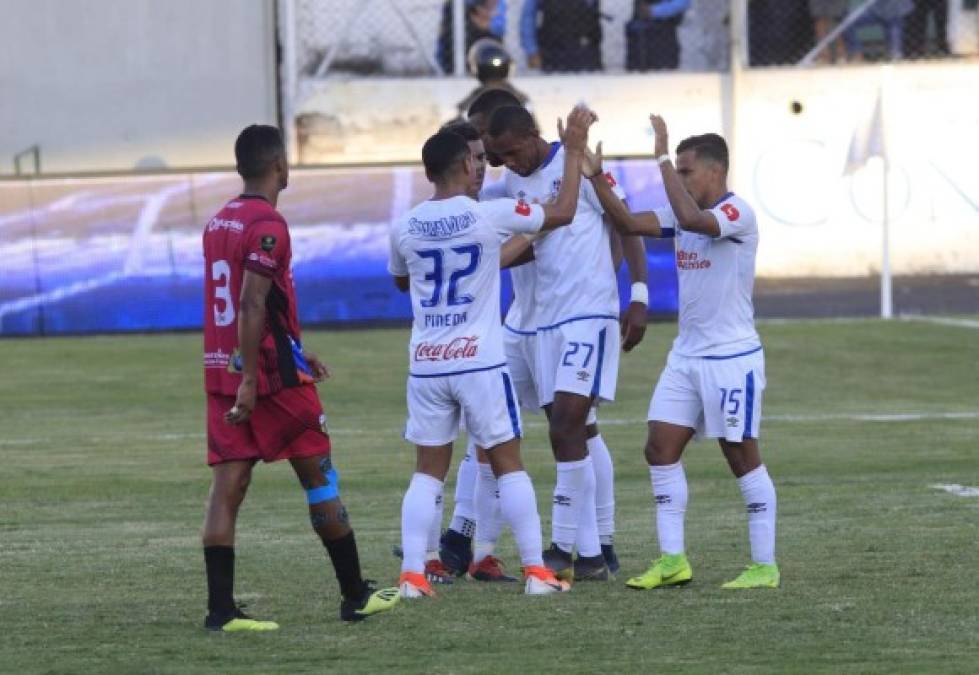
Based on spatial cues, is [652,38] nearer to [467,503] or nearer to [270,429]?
[467,503]

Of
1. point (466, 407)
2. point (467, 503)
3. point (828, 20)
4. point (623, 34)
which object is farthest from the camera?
point (623, 34)

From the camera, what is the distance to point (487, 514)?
9.52m

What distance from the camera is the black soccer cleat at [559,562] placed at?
29.9ft

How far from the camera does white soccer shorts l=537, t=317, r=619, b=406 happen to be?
→ 922 cm

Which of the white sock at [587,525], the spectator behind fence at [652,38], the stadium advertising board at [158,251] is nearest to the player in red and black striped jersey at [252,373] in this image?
the white sock at [587,525]

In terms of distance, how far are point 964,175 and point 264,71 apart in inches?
394

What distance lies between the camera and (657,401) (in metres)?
9.02

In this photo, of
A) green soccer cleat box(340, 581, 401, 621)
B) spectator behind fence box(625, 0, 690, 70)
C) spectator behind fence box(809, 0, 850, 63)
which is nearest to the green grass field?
green soccer cleat box(340, 581, 401, 621)

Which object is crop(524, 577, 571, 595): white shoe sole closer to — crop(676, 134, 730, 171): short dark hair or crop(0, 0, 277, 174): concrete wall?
crop(676, 134, 730, 171): short dark hair

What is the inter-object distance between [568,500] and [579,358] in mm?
629

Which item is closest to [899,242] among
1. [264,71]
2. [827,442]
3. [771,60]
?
[771,60]

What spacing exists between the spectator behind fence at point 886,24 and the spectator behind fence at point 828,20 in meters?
0.19

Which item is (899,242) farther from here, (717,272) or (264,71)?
(717,272)

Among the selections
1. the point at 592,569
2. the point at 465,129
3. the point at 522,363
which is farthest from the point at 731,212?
the point at 592,569
